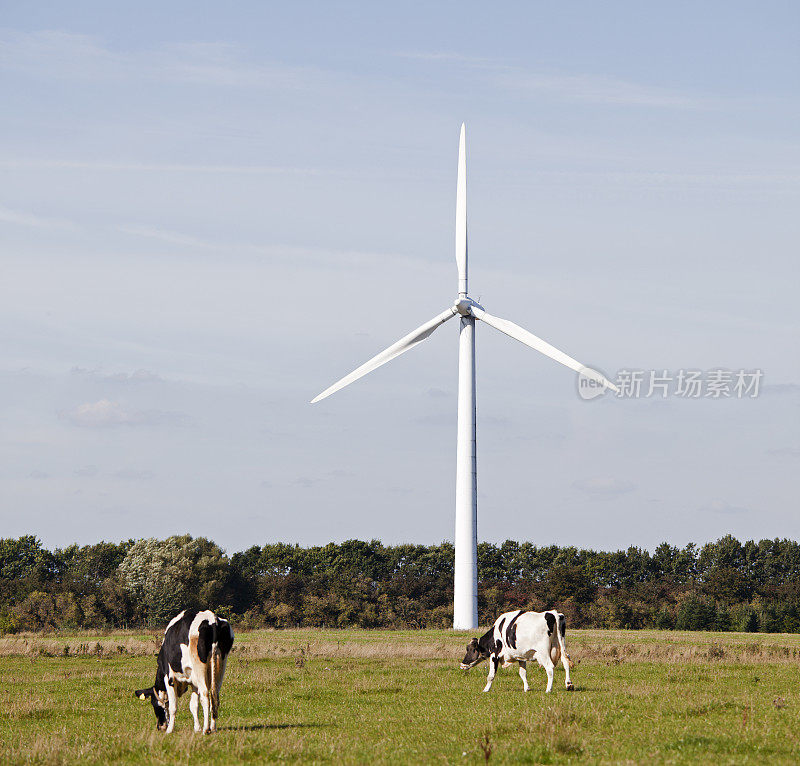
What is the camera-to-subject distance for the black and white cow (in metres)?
23.4

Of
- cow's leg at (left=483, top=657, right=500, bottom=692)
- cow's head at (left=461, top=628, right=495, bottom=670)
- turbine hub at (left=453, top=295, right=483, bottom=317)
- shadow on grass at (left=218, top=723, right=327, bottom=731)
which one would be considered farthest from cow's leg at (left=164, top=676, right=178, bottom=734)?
turbine hub at (left=453, top=295, right=483, bottom=317)

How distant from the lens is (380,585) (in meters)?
95.3

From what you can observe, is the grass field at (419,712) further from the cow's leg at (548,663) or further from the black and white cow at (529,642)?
the black and white cow at (529,642)

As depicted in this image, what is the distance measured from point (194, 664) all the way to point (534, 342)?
38410 millimetres

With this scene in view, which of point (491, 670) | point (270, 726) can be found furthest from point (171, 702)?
point (491, 670)

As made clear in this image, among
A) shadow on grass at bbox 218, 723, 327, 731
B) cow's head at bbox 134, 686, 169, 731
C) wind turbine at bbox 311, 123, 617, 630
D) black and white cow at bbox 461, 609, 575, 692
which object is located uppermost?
wind turbine at bbox 311, 123, 617, 630

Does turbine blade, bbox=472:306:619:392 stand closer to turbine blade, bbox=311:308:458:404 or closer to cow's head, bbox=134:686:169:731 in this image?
turbine blade, bbox=311:308:458:404

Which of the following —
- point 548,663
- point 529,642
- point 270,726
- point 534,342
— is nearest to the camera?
point 270,726

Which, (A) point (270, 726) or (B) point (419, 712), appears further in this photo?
(B) point (419, 712)

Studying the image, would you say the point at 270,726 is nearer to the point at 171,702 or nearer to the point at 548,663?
the point at 171,702

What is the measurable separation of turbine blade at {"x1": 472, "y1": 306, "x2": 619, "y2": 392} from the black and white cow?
23.5m

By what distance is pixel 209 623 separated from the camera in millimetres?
17312

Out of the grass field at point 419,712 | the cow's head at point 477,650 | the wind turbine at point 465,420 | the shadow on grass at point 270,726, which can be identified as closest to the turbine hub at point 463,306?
the wind turbine at point 465,420

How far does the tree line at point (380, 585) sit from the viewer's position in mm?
76688
